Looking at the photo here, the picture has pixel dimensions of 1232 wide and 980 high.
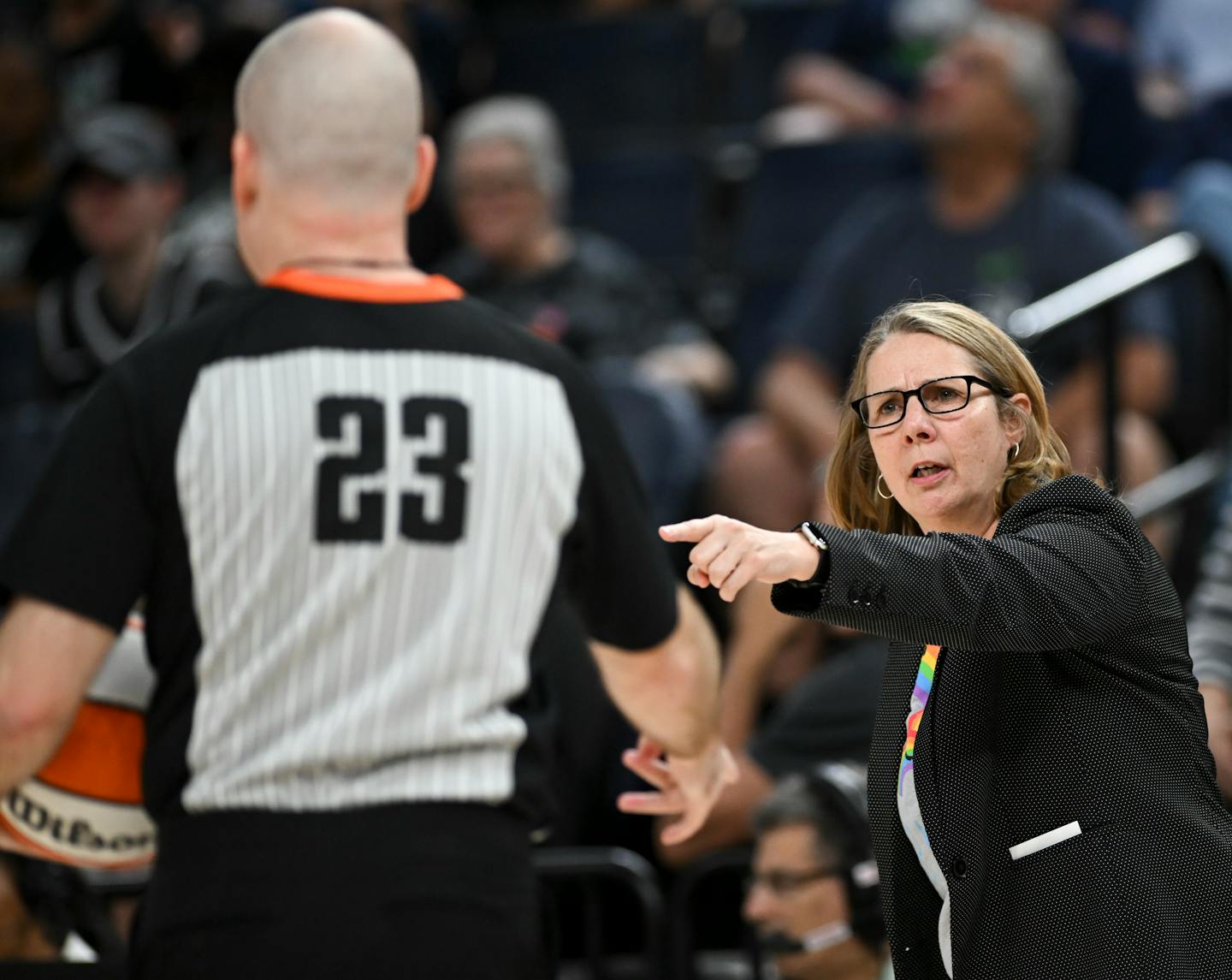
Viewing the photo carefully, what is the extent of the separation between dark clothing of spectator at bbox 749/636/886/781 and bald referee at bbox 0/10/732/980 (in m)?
1.67

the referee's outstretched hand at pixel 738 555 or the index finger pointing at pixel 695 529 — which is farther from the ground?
the index finger pointing at pixel 695 529

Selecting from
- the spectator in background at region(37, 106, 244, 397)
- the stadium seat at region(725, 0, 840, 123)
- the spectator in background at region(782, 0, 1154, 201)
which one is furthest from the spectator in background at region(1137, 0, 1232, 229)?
the spectator in background at region(37, 106, 244, 397)

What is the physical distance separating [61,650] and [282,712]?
11.6 inches

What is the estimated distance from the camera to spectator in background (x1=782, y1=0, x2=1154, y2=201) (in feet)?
20.0

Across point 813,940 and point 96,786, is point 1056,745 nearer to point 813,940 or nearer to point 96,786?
point 96,786

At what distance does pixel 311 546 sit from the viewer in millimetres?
2318

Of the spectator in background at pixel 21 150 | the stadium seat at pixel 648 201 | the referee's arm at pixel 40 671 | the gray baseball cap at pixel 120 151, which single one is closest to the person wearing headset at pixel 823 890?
the referee's arm at pixel 40 671

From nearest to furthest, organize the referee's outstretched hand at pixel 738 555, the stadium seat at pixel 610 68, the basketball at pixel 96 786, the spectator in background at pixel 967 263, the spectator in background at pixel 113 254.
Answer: the referee's outstretched hand at pixel 738 555
the basketball at pixel 96 786
the spectator in background at pixel 967 263
the spectator in background at pixel 113 254
the stadium seat at pixel 610 68

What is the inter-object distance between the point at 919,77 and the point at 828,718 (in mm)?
3290

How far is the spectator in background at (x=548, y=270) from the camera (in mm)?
5824

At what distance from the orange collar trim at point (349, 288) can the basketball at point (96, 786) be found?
1.80 ft

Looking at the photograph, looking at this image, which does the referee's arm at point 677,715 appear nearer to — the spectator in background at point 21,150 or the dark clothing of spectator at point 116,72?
the spectator in background at point 21,150

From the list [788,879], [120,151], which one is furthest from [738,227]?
[788,879]

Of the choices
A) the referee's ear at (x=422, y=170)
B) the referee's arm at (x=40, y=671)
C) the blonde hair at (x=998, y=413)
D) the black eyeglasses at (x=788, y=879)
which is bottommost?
the black eyeglasses at (x=788, y=879)
